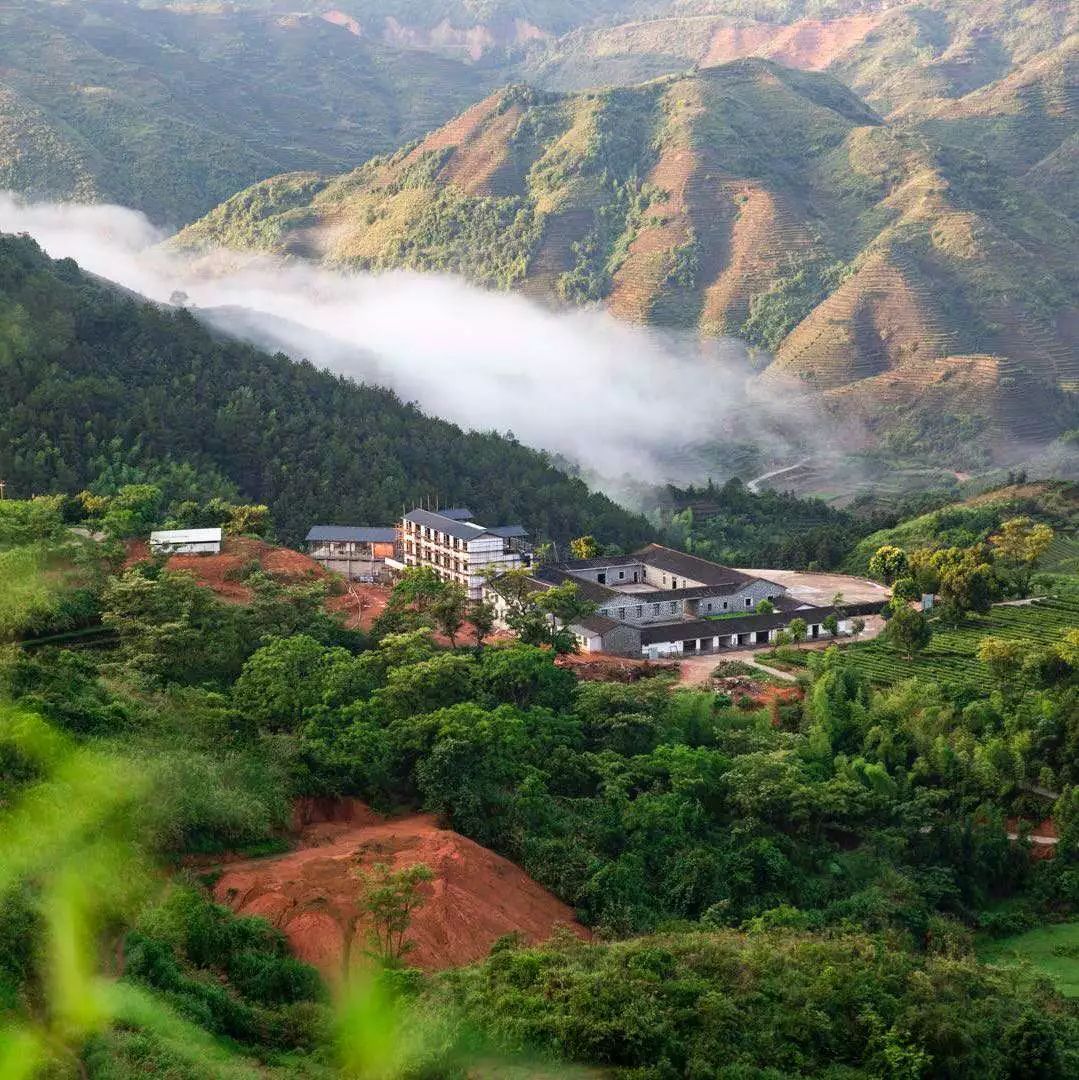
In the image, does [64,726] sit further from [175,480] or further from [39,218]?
[39,218]

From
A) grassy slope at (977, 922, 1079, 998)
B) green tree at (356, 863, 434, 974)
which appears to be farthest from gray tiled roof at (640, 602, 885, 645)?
green tree at (356, 863, 434, 974)

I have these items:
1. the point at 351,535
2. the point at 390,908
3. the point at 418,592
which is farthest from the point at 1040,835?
the point at 351,535

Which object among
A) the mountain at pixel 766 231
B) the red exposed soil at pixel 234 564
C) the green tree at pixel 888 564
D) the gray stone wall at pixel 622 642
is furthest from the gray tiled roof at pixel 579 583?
the mountain at pixel 766 231

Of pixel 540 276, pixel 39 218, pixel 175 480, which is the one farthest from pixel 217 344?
pixel 39 218

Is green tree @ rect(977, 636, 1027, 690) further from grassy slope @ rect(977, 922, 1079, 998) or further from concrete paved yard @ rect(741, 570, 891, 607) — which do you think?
concrete paved yard @ rect(741, 570, 891, 607)

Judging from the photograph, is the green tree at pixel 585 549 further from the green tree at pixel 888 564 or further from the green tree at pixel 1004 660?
the green tree at pixel 1004 660
